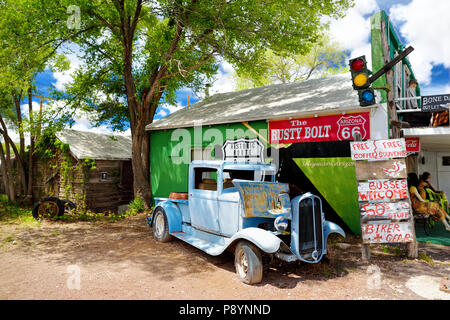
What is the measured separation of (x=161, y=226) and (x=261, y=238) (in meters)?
3.51

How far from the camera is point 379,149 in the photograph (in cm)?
580

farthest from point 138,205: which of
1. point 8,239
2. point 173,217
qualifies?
point 173,217

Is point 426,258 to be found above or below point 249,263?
below

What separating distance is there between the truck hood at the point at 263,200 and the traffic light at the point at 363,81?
235cm

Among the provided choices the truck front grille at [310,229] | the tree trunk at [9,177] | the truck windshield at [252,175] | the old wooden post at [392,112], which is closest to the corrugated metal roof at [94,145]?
the tree trunk at [9,177]

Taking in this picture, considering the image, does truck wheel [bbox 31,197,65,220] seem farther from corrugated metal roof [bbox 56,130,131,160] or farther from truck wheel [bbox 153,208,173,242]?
truck wheel [bbox 153,208,173,242]

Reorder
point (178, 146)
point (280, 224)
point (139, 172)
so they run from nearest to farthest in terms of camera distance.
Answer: point (280, 224) → point (139, 172) → point (178, 146)

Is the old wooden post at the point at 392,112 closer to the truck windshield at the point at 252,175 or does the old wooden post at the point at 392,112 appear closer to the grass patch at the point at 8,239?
the truck windshield at the point at 252,175

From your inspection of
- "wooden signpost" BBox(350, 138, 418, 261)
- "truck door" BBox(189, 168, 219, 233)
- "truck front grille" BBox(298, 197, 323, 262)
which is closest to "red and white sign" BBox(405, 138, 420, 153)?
"wooden signpost" BBox(350, 138, 418, 261)

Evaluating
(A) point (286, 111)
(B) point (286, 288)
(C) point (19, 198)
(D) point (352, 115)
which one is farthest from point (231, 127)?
(C) point (19, 198)

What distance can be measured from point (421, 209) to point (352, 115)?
2.92 meters

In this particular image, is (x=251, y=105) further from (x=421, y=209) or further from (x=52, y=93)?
(x=52, y=93)

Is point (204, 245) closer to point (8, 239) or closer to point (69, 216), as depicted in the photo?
point (8, 239)

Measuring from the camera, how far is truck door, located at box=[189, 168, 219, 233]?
18.8ft
